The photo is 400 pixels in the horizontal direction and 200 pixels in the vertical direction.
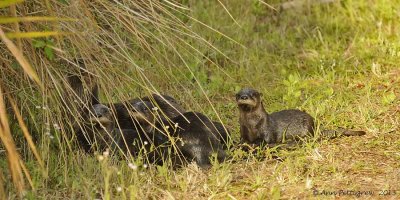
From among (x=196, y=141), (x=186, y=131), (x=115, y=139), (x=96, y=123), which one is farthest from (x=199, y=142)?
(x=96, y=123)

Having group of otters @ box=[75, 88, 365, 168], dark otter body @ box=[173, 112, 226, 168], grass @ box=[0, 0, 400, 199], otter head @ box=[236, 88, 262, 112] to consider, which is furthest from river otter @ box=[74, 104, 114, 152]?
otter head @ box=[236, 88, 262, 112]

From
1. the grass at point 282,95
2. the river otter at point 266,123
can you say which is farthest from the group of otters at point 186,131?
the grass at point 282,95

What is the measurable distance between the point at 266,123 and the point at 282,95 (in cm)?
111

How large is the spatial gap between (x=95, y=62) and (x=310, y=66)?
325 centimetres

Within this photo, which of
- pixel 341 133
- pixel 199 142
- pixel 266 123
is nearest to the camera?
pixel 199 142

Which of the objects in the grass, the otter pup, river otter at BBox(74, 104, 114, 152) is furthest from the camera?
river otter at BBox(74, 104, 114, 152)

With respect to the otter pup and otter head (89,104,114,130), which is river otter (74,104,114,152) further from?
the otter pup

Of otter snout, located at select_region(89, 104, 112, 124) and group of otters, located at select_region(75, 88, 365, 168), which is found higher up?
otter snout, located at select_region(89, 104, 112, 124)

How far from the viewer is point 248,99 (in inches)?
209

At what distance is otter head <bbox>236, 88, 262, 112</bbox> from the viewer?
5320 millimetres

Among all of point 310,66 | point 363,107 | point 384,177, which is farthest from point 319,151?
point 310,66

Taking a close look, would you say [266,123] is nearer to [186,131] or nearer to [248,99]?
[248,99]

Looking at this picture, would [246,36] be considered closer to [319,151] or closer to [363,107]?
[363,107]

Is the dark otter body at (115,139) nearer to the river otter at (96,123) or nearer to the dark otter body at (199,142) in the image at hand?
the river otter at (96,123)
